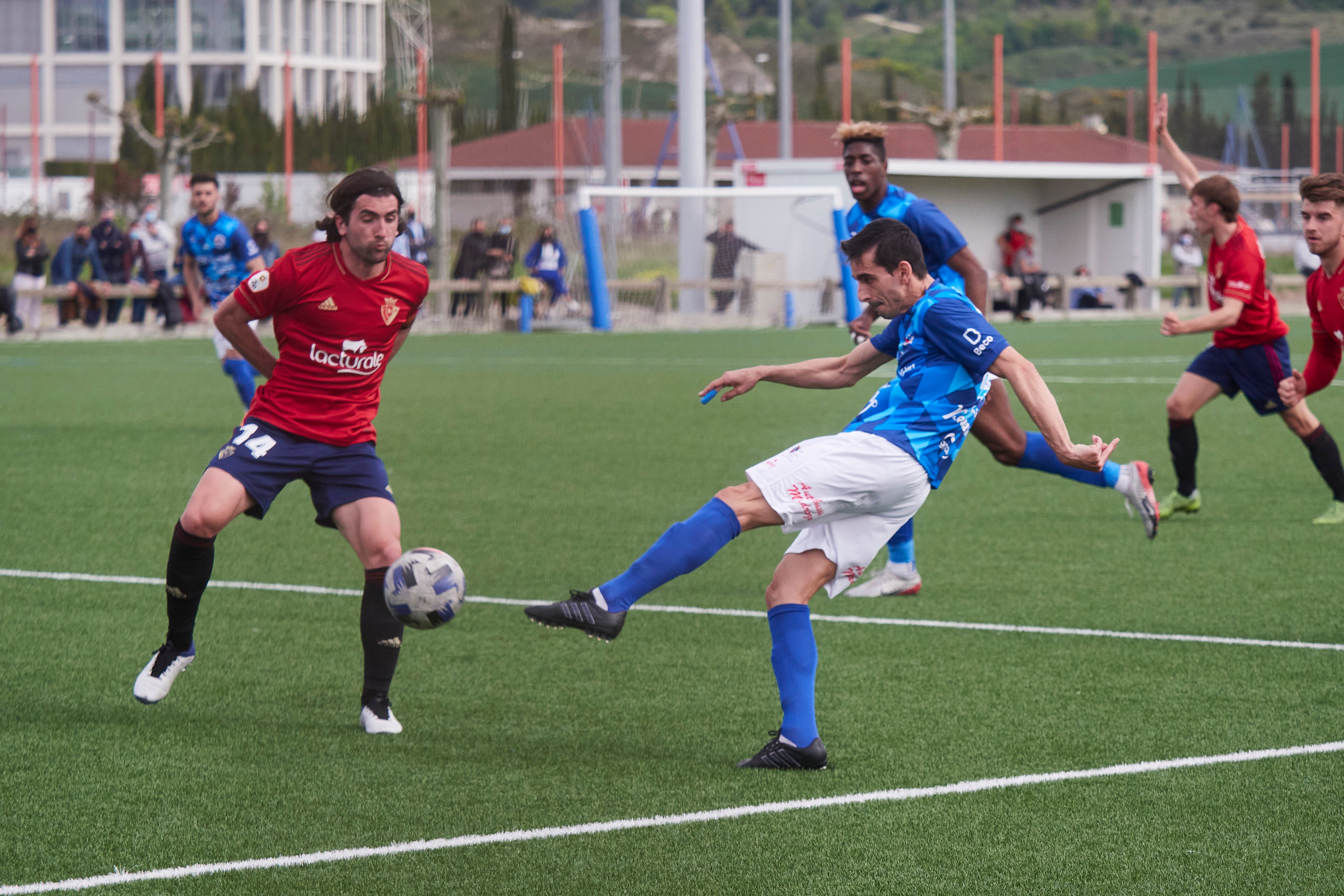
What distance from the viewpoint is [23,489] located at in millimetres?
10609

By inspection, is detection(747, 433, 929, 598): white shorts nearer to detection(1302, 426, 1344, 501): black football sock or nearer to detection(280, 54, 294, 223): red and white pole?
detection(1302, 426, 1344, 501): black football sock

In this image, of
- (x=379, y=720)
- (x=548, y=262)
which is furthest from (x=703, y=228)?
(x=379, y=720)

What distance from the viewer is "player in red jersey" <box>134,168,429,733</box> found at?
5.34 m

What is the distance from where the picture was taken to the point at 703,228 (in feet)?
103

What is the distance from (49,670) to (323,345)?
5.73 ft

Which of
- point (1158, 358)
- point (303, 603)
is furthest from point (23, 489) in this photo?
point (1158, 358)

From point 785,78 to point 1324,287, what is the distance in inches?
1302

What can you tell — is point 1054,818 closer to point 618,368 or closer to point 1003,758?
point 1003,758

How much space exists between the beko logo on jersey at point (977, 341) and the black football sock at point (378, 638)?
2.04m

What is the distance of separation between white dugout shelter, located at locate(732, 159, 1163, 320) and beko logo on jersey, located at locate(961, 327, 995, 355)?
28150 mm

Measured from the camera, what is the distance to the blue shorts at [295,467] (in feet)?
17.6

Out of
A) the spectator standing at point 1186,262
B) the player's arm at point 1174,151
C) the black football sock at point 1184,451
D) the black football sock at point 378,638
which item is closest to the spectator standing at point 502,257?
the spectator standing at point 1186,262

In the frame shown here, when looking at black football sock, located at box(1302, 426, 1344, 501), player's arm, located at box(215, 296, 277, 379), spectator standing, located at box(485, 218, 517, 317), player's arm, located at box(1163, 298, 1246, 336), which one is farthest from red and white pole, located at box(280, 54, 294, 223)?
player's arm, located at box(215, 296, 277, 379)

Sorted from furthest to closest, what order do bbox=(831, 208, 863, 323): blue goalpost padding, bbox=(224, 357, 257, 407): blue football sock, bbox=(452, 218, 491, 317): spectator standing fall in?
1. bbox=(452, 218, 491, 317): spectator standing
2. bbox=(831, 208, 863, 323): blue goalpost padding
3. bbox=(224, 357, 257, 407): blue football sock
